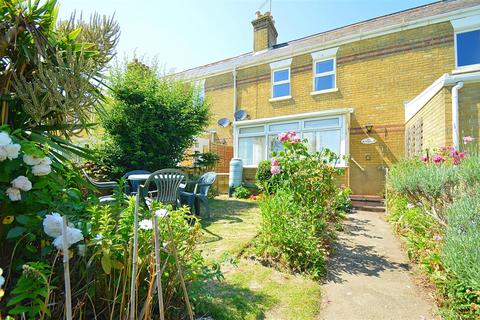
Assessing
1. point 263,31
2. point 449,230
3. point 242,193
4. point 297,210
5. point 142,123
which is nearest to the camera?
point 449,230

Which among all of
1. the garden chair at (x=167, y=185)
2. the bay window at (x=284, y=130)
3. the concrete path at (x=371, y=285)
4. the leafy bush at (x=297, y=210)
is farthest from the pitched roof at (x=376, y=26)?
the concrete path at (x=371, y=285)

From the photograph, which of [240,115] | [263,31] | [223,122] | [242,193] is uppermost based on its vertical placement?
[263,31]

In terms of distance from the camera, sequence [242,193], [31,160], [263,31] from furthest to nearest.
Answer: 1. [263,31]
2. [242,193]
3. [31,160]

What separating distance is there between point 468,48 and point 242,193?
863 centimetres

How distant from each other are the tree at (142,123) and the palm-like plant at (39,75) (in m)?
4.54

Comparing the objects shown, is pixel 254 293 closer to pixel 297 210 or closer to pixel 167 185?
pixel 297 210

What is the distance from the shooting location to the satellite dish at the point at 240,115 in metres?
11.8

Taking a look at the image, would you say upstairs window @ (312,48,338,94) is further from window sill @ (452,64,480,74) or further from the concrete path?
the concrete path

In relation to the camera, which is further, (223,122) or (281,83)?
(223,122)

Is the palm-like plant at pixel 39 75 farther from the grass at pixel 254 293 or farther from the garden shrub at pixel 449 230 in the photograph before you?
the garden shrub at pixel 449 230

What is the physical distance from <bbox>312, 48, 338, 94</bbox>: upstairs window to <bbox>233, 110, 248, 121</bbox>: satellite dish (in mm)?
3175

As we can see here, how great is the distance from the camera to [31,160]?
52.4 inches

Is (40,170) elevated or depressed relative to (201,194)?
elevated

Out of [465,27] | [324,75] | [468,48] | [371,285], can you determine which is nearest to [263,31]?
[324,75]
